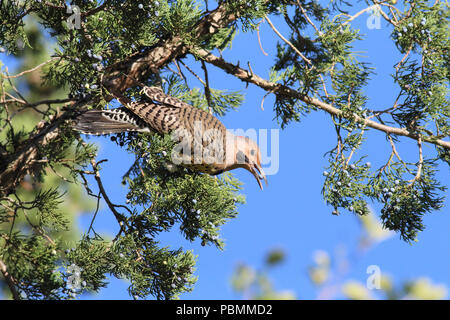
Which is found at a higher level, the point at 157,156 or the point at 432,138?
the point at 432,138

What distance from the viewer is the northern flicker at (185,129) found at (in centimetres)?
405

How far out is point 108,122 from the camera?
4.10m

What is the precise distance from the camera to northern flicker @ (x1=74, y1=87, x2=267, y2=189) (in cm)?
405

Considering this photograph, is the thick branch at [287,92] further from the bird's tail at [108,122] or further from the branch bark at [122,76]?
the bird's tail at [108,122]

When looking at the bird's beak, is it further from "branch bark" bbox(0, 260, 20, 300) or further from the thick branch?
"branch bark" bbox(0, 260, 20, 300)

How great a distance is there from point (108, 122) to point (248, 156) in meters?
1.19

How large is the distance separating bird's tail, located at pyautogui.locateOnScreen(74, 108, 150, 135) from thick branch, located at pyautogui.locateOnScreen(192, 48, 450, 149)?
76 cm

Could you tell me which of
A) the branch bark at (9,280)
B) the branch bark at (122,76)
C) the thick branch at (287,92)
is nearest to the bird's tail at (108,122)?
the branch bark at (122,76)

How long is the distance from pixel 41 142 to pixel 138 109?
34.7 inches

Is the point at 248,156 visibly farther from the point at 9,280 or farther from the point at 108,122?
the point at 9,280
